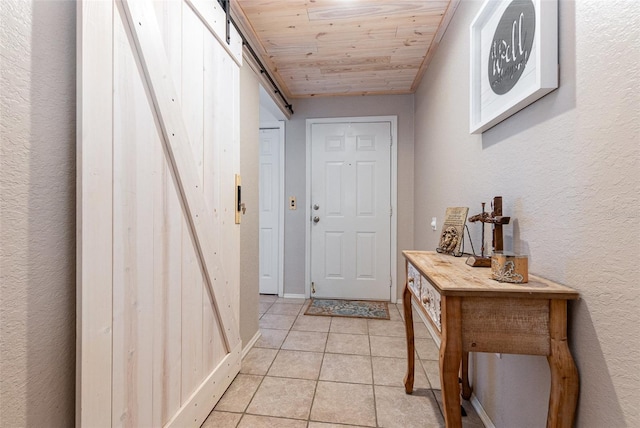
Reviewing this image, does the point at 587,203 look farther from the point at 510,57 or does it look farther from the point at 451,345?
the point at 510,57

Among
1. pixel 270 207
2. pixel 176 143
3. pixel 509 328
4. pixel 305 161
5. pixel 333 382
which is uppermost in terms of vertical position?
pixel 305 161

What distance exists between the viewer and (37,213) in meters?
0.72

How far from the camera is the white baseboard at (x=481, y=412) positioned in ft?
4.46

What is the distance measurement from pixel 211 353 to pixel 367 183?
239cm

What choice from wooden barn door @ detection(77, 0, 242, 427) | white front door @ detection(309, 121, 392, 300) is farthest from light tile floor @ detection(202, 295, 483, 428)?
white front door @ detection(309, 121, 392, 300)

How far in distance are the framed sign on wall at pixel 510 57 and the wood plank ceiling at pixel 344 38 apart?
2.21ft

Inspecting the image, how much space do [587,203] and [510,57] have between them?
69cm

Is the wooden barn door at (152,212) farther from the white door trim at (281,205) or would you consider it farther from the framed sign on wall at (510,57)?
the white door trim at (281,205)

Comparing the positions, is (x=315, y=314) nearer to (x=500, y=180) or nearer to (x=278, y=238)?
(x=278, y=238)

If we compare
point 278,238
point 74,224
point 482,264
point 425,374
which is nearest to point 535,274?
point 482,264

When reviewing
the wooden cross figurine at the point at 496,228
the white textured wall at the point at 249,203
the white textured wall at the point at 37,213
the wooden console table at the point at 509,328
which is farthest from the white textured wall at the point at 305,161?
the white textured wall at the point at 37,213

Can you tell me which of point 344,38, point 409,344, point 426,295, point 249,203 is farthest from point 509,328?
point 344,38

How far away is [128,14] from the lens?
92cm

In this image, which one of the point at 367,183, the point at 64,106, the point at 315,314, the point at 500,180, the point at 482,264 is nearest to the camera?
the point at 64,106
